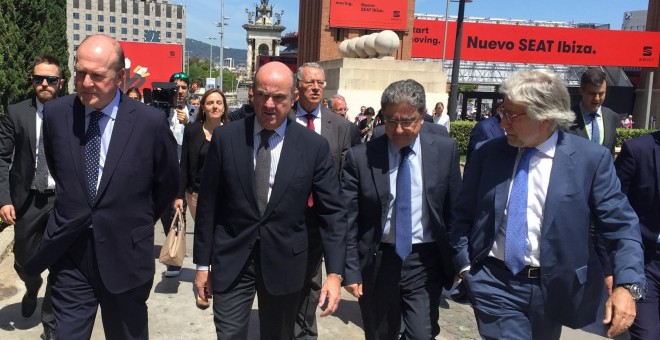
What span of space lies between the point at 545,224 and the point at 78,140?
2.40 meters

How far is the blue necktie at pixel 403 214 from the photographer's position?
128 inches

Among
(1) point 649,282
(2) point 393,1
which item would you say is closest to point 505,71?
(2) point 393,1

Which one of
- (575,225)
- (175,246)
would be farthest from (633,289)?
(175,246)

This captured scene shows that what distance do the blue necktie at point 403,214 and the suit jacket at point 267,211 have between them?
0.32m

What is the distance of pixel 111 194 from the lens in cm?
296

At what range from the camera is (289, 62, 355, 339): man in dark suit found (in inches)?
164

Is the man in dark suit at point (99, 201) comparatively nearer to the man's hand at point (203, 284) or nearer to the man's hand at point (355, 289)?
the man's hand at point (203, 284)

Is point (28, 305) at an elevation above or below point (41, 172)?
below

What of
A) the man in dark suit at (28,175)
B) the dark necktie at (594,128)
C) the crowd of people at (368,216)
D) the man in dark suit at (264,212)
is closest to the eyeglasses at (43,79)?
the man in dark suit at (28,175)

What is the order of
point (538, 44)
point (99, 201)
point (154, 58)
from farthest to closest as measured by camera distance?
point (538, 44) → point (154, 58) → point (99, 201)

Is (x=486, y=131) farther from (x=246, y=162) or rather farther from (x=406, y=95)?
(x=246, y=162)

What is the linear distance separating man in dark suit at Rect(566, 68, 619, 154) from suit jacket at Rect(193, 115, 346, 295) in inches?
104

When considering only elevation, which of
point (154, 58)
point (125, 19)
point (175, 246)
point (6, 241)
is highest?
point (125, 19)

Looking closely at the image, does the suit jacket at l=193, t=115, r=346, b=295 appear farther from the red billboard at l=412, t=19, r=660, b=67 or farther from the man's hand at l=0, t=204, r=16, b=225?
the red billboard at l=412, t=19, r=660, b=67
